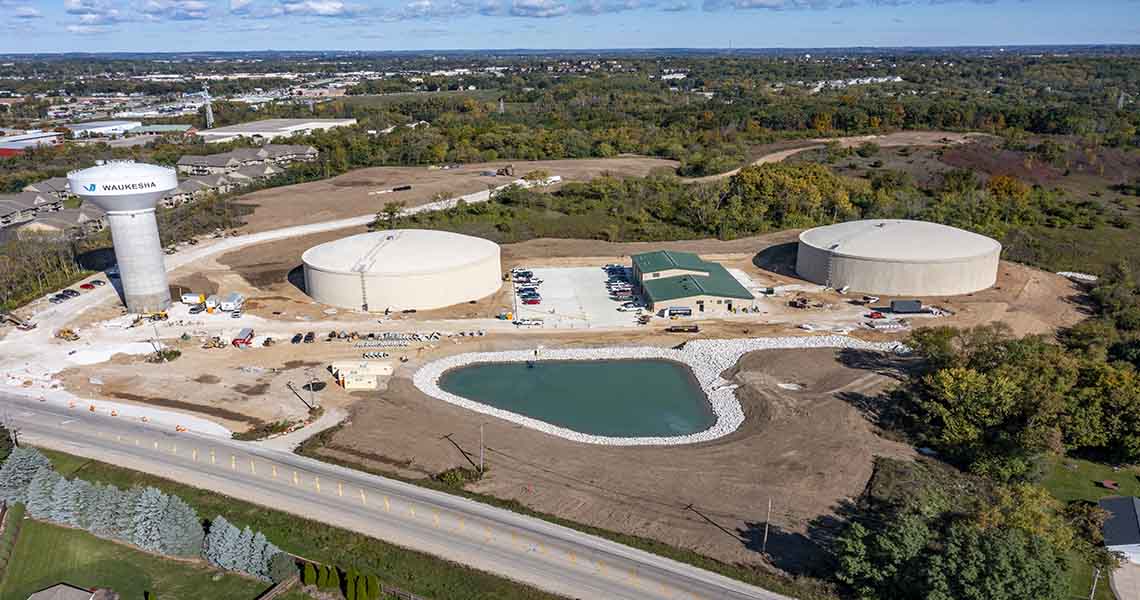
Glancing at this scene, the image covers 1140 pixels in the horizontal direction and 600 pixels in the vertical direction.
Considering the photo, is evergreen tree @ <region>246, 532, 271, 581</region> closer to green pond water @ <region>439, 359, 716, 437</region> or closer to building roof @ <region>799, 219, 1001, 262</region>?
green pond water @ <region>439, 359, 716, 437</region>

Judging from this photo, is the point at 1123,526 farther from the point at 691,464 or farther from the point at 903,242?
the point at 903,242

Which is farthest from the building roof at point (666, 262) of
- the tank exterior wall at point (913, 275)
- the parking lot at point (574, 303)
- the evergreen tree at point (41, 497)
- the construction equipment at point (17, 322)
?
the construction equipment at point (17, 322)

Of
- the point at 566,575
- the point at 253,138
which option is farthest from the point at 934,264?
the point at 253,138

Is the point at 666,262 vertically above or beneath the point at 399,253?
beneath

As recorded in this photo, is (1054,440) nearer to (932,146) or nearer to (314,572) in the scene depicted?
(314,572)

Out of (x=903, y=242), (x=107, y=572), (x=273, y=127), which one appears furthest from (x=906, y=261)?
(x=273, y=127)

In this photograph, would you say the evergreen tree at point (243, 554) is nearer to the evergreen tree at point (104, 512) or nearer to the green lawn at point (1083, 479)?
the evergreen tree at point (104, 512)
